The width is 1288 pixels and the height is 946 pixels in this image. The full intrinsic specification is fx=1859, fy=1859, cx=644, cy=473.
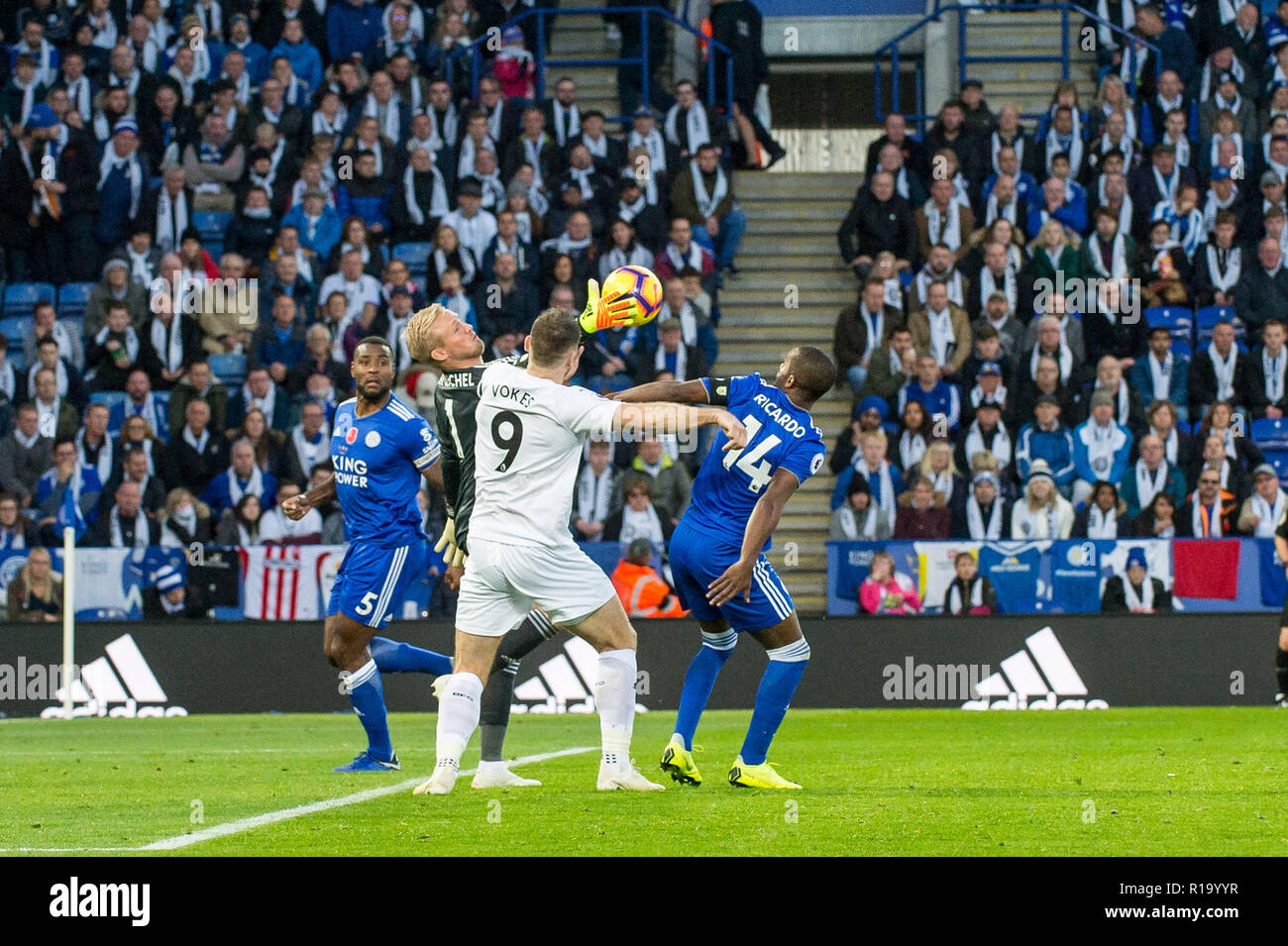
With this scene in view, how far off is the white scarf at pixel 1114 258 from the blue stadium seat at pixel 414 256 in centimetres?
708

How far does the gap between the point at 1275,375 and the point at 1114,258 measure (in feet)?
7.21

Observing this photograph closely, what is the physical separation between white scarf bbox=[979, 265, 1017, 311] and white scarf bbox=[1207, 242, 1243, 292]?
2144 mm

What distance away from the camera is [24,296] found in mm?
20172

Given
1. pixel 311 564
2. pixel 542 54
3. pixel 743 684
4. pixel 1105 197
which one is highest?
pixel 542 54

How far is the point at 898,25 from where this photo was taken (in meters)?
25.2

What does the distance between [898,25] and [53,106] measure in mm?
11174

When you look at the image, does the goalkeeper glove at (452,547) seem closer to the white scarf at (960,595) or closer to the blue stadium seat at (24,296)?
the white scarf at (960,595)

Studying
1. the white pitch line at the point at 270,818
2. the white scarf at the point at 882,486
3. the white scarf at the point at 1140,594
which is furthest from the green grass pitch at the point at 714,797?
the white scarf at the point at 882,486

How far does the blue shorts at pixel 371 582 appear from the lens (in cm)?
996

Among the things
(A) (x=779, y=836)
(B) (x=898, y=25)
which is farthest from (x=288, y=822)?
(B) (x=898, y=25)

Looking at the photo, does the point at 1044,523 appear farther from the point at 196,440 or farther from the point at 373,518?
the point at 373,518

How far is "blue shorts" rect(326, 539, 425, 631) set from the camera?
996 centimetres

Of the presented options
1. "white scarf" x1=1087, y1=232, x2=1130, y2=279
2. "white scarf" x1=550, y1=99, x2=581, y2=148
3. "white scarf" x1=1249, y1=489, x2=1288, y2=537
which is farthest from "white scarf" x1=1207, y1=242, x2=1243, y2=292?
"white scarf" x1=550, y1=99, x2=581, y2=148
